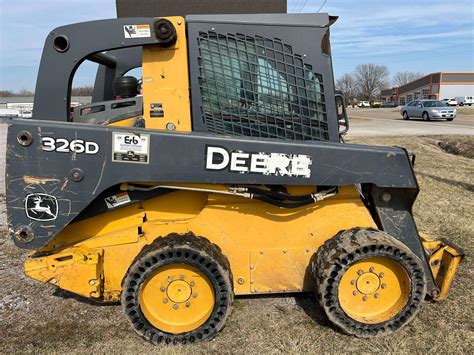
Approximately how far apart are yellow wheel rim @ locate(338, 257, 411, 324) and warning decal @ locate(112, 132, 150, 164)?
5.28 ft

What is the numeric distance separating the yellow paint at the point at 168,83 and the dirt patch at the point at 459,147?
34.4 feet

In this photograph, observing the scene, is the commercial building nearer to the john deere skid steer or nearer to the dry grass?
the dry grass

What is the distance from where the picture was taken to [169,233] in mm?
2930

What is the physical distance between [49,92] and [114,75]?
1.27 metres

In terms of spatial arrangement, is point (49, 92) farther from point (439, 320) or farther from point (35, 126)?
point (439, 320)

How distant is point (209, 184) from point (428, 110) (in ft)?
82.4

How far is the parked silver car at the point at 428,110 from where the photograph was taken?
24.0 m

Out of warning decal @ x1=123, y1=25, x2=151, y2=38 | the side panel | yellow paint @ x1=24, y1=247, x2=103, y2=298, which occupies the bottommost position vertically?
yellow paint @ x1=24, y1=247, x2=103, y2=298

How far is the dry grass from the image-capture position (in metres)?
2.78

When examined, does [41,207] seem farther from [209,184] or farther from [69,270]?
[209,184]

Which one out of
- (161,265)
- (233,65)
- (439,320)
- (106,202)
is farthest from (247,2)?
(439,320)

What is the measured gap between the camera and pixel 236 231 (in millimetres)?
3014

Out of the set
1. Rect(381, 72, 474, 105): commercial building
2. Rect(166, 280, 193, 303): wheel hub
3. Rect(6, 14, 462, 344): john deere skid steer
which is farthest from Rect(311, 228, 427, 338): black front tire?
Rect(381, 72, 474, 105): commercial building

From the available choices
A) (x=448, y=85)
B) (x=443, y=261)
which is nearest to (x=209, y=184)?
(x=443, y=261)
